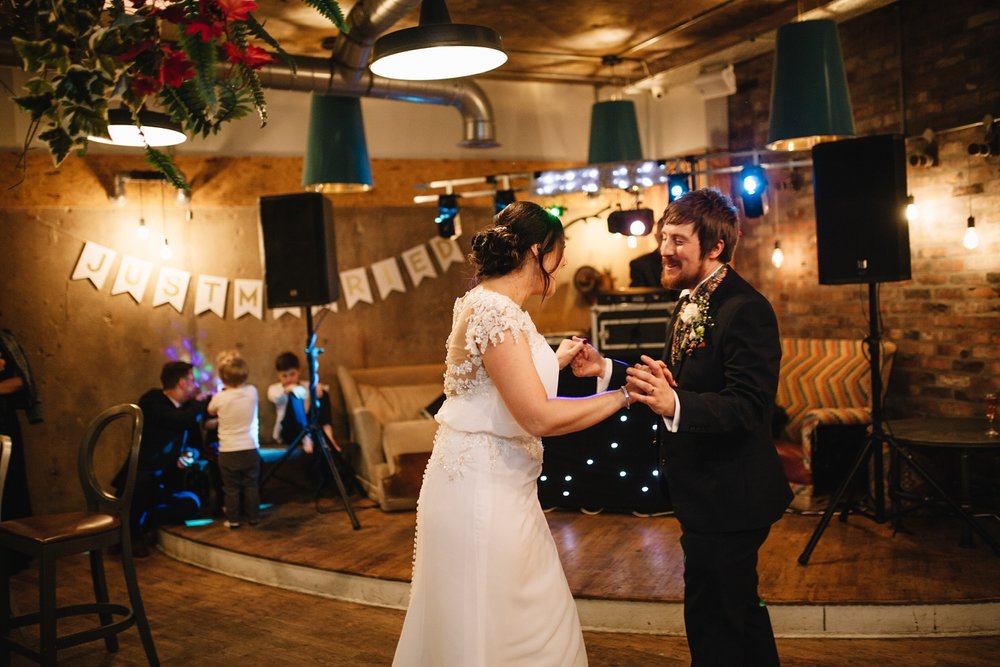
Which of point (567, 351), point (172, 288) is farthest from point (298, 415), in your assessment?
point (567, 351)

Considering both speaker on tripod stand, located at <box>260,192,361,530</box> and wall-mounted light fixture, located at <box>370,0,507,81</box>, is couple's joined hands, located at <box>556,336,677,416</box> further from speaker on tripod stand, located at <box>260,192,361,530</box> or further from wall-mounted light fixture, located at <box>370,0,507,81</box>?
speaker on tripod stand, located at <box>260,192,361,530</box>

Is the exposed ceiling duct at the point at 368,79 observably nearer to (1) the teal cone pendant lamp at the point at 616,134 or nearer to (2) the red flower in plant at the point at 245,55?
(1) the teal cone pendant lamp at the point at 616,134

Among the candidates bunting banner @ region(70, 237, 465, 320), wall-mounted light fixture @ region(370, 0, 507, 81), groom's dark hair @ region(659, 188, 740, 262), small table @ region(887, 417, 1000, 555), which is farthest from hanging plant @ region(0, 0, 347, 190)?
bunting banner @ region(70, 237, 465, 320)

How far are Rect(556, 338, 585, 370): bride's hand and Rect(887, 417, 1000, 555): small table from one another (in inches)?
98.1

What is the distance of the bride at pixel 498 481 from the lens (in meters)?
2.25

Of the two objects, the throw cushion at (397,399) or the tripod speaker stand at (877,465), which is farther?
the throw cushion at (397,399)

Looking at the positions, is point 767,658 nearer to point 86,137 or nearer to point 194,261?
point 86,137

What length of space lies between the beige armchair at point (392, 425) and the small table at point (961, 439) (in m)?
2.81

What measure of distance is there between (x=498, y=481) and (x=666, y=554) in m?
2.44

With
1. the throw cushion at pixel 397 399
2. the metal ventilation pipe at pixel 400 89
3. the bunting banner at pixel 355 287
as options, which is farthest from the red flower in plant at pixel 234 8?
the bunting banner at pixel 355 287

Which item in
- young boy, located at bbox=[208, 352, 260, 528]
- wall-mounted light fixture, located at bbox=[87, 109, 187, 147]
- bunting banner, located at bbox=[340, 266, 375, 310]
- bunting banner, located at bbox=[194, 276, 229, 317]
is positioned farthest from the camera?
bunting banner, located at bbox=[340, 266, 375, 310]

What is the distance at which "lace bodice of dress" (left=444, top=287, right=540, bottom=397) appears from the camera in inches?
88.6

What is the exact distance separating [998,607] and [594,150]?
4.32 metres

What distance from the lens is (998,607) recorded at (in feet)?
12.0
